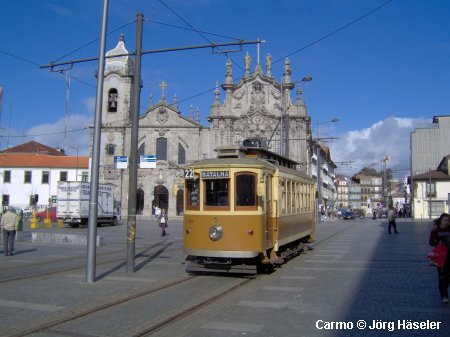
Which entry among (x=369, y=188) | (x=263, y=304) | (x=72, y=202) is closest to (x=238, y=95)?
(x=72, y=202)

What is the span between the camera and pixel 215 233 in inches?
503

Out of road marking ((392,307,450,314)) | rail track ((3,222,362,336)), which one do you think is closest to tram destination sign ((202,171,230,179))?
rail track ((3,222,362,336))

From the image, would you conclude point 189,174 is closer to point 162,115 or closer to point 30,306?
point 30,306

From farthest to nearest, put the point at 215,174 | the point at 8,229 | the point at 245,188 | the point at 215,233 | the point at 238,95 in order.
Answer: the point at 238,95, the point at 8,229, the point at 215,174, the point at 245,188, the point at 215,233

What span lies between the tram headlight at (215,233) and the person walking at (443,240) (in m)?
5.15

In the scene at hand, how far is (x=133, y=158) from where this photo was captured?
14.1 m

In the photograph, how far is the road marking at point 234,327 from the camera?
7.69 m

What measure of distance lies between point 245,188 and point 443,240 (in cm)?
513

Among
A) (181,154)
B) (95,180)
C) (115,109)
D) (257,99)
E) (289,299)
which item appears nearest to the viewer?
(289,299)

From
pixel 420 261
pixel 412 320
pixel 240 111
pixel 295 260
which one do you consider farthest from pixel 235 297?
pixel 240 111

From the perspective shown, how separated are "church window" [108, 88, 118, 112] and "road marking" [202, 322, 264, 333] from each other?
6393 cm

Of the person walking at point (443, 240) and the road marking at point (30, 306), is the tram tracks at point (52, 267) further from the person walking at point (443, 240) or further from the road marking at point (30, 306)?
the person walking at point (443, 240)

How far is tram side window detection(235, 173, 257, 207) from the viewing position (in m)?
12.9

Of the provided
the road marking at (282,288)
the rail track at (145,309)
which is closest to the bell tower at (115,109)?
the rail track at (145,309)
